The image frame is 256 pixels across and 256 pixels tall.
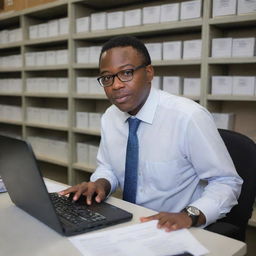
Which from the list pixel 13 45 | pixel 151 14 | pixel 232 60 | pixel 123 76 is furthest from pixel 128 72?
pixel 13 45

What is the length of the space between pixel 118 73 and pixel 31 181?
534 millimetres

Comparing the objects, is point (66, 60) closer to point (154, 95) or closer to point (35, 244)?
point (154, 95)

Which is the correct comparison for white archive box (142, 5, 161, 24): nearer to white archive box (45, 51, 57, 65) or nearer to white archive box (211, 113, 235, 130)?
white archive box (211, 113, 235, 130)

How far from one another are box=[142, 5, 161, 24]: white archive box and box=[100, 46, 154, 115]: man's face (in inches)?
41.3

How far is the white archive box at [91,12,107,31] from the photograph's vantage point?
2.39 meters

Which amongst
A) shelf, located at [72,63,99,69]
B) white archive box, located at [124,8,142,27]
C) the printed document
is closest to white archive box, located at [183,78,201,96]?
white archive box, located at [124,8,142,27]

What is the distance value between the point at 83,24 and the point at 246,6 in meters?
1.29

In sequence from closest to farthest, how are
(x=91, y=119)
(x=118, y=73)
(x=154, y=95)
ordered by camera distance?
1. (x=118, y=73)
2. (x=154, y=95)
3. (x=91, y=119)

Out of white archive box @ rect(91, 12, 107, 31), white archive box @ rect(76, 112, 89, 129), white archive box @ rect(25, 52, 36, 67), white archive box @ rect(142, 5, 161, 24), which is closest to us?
white archive box @ rect(142, 5, 161, 24)

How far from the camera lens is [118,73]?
1.14 m

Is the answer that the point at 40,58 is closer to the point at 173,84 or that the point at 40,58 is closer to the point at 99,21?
the point at 99,21

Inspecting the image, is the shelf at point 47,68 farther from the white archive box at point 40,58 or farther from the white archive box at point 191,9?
the white archive box at point 191,9

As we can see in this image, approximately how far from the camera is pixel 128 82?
1.15 m

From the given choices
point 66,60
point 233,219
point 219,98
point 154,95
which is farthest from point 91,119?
point 233,219
